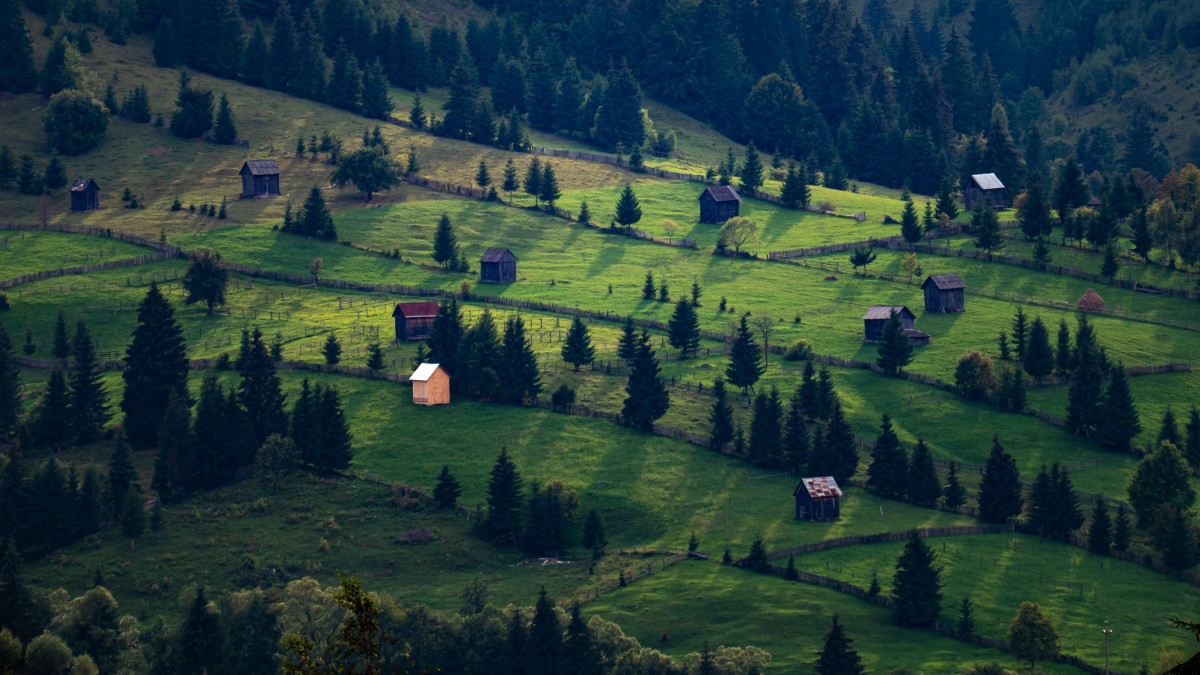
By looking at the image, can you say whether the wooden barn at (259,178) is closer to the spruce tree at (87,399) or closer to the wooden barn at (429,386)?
the spruce tree at (87,399)

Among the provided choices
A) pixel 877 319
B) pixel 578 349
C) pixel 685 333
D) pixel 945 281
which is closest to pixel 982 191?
pixel 945 281

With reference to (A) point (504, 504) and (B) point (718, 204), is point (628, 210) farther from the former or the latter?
(A) point (504, 504)

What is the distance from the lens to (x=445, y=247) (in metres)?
169

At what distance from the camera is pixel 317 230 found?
579 feet

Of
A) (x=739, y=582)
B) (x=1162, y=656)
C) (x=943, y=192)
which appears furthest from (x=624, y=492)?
(x=943, y=192)

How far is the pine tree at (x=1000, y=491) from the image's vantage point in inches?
4653

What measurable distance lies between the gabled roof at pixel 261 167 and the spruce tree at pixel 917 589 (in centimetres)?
10816

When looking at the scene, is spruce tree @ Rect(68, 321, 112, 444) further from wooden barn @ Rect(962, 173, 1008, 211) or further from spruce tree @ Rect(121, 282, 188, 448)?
wooden barn @ Rect(962, 173, 1008, 211)

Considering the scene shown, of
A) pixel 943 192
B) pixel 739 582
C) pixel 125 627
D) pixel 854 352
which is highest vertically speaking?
pixel 943 192

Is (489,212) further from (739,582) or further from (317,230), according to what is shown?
(739,582)

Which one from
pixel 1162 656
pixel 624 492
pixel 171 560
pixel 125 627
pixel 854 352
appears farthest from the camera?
pixel 854 352

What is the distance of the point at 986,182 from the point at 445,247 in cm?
7033

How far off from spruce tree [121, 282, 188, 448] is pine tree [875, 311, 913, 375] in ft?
196

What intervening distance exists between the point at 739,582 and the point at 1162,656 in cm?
2675
